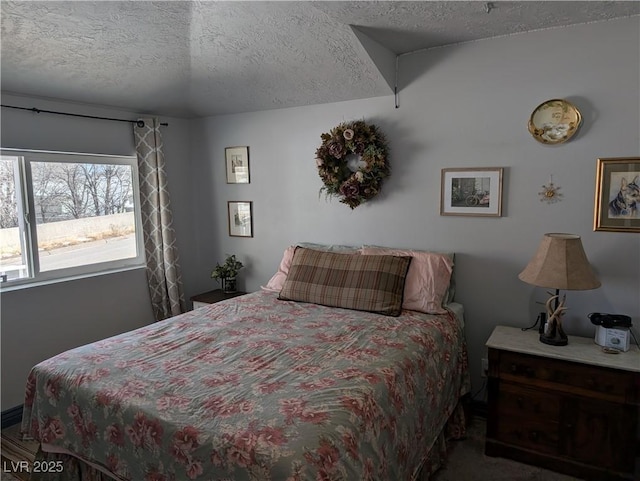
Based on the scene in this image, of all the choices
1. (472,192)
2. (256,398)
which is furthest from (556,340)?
(256,398)

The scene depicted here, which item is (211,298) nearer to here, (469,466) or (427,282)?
(427,282)

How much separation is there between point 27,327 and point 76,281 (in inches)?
17.3

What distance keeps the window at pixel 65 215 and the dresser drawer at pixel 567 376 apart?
306 centimetres

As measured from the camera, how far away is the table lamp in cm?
210

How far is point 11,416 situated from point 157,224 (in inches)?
67.6

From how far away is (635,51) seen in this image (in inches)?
88.4

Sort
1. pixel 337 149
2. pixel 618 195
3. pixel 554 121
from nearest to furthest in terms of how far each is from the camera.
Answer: pixel 618 195, pixel 554 121, pixel 337 149

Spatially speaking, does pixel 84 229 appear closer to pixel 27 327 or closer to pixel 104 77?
pixel 27 327

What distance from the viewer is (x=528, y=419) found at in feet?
7.20

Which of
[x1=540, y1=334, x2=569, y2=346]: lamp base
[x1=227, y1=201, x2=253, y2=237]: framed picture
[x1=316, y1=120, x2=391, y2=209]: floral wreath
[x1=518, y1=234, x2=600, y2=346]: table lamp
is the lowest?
[x1=540, y1=334, x2=569, y2=346]: lamp base

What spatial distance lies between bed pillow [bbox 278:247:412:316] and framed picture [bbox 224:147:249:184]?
1.18 metres

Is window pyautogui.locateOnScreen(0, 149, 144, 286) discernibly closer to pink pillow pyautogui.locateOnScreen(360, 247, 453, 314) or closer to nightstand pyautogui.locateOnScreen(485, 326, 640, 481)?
pink pillow pyautogui.locateOnScreen(360, 247, 453, 314)

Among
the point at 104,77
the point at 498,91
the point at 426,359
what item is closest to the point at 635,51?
the point at 498,91

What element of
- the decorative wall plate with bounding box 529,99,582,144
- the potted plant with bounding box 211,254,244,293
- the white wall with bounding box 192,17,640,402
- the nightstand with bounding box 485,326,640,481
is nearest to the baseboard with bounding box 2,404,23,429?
the potted plant with bounding box 211,254,244,293
